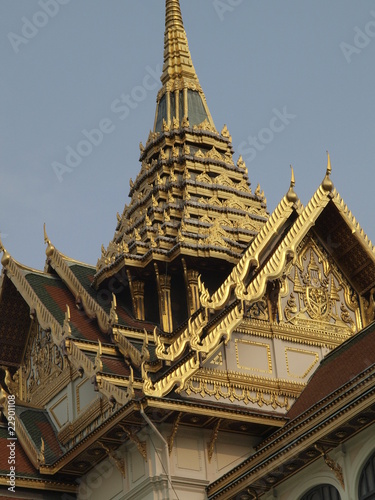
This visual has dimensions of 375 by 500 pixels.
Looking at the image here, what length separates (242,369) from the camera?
928 inches

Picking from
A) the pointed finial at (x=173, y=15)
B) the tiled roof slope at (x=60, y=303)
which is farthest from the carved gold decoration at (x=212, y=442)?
the pointed finial at (x=173, y=15)

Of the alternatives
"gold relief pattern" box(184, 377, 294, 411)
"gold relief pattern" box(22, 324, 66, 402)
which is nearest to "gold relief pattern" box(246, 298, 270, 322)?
"gold relief pattern" box(184, 377, 294, 411)

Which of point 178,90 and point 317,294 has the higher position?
point 178,90

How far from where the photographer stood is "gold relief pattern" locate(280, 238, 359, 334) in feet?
82.0

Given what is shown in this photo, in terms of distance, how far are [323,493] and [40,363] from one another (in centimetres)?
984

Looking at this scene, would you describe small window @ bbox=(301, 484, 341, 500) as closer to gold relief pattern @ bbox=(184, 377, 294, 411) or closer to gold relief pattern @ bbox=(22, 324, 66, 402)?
gold relief pattern @ bbox=(184, 377, 294, 411)

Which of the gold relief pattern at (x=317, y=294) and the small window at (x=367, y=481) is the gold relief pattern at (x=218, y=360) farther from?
the small window at (x=367, y=481)

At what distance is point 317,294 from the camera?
25391mm

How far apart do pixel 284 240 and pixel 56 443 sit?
5.89 metres

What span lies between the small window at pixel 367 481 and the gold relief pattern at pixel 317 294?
679 centimetres

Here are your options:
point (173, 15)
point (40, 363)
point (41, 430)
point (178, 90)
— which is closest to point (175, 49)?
point (173, 15)

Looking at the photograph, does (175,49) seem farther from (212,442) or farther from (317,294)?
(212,442)

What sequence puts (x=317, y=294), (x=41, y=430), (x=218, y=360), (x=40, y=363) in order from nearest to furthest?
(x=218, y=360), (x=41, y=430), (x=317, y=294), (x=40, y=363)

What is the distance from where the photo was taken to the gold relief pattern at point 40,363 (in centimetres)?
2630
